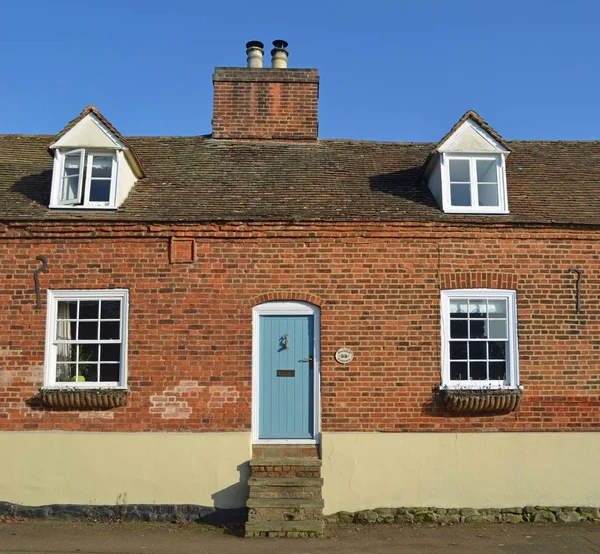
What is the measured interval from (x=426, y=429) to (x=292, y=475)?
220cm

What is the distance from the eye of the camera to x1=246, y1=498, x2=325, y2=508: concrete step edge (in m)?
9.24

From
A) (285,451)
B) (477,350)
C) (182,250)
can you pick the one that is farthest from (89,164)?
(477,350)

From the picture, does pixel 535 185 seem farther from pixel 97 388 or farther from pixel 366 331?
pixel 97 388

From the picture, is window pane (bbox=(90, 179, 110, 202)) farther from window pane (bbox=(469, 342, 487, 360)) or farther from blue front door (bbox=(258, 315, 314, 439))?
window pane (bbox=(469, 342, 487, 360))

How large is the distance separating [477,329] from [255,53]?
7.85m

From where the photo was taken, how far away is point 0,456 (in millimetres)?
9977

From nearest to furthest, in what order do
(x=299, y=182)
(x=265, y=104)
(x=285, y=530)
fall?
(x=285, y=530) → (x=299, y=182) → (x=265, y=104)

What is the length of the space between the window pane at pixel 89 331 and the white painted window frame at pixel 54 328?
40 centimetres

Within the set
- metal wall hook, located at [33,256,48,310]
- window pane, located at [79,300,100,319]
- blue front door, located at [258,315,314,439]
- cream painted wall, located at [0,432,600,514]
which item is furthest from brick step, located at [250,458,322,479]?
metal wall hook, located at [33,256,48,310]

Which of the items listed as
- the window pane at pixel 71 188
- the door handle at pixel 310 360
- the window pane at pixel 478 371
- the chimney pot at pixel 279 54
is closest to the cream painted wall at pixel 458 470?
the window pane at pixel 478 371

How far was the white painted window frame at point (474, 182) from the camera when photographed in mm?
10789

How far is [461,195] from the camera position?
36.8 ft

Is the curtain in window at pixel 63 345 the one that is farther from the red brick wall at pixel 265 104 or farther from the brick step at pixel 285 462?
the red brick wall at pixel 265 104

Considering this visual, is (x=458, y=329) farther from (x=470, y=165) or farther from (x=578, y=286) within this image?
(x=470, y=165)
